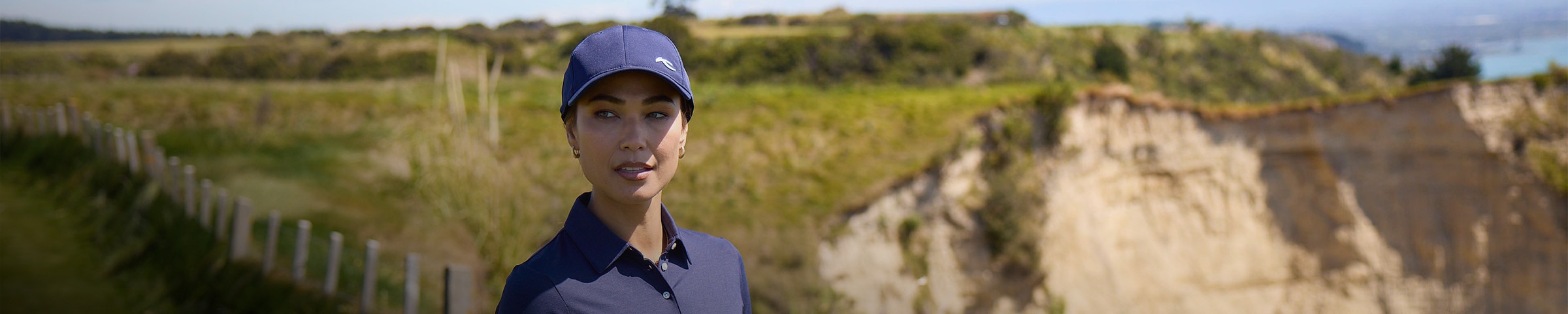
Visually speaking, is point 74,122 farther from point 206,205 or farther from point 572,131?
point 572,131

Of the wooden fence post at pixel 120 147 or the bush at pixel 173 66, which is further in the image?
the bush at pixel 173 66

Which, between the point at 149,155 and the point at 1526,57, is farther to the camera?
the point at 1526,57

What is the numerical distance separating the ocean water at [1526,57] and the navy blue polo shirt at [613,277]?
19.3m

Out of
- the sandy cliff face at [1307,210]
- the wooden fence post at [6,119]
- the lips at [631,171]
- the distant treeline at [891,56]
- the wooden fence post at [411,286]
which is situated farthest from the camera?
the sandy cliff face at [1307,210]

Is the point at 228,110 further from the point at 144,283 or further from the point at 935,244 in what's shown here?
the point at 935,244

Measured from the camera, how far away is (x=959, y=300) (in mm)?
12516

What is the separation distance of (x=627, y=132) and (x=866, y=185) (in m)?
12.1

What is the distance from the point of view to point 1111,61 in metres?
31.6

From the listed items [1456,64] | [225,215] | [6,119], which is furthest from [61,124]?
[1456,64]

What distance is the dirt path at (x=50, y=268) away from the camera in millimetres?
6191

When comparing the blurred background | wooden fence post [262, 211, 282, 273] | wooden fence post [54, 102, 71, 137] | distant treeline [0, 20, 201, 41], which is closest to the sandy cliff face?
the blurred background

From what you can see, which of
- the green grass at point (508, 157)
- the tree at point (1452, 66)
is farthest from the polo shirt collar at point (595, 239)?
the tree at point (1452, 66)

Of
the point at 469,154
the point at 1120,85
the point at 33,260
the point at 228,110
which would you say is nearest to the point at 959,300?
the point at 1120,85

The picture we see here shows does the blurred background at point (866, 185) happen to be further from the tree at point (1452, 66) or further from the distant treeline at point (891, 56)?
the tree at point (1452, 66)
